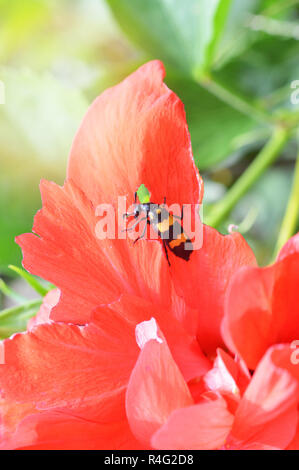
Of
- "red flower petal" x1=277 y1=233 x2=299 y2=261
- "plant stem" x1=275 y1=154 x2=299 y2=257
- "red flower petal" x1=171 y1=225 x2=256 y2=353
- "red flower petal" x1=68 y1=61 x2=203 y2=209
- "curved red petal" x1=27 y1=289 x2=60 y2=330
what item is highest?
"plant stem" x1=275 y1=154 x2=299 y2=257

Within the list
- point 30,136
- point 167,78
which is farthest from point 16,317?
point 167,78

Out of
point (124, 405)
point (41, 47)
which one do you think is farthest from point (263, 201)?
point (124, 405)

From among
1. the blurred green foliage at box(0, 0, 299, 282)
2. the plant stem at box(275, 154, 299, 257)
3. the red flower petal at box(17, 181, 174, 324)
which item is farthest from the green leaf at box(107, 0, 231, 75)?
the red flower petal at box(17, 181, 174, 324)

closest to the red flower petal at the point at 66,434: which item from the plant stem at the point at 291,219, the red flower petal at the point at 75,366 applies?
the red flower petal at the point at 75,366

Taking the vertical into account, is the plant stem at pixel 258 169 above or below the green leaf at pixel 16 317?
above

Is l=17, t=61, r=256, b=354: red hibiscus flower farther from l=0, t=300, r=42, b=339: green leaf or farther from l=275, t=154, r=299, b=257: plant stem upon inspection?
l=275, t=154, r=299, b=257: plant stem

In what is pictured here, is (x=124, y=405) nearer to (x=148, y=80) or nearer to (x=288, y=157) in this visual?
(x=148, y=80)

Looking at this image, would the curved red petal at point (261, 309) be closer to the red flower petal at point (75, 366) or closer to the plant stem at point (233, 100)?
the red flower petal at point (75, 366)
